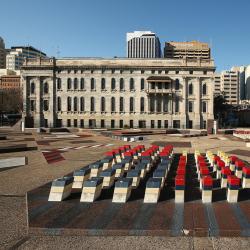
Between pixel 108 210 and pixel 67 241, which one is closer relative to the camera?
pixel 67 241

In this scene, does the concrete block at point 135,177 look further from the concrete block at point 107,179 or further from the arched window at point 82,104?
the arched window at point 82,104

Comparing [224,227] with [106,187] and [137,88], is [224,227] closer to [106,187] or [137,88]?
[106,187]

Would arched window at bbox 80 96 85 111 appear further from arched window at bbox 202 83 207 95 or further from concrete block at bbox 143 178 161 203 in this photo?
concrete block at bbox 143 178 161 203

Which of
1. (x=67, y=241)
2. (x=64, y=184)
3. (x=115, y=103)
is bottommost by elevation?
(x=67, y=241)

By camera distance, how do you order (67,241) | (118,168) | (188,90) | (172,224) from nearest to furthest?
(67,241) < (172,224) < (118,168) < (188,90)

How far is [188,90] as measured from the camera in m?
75.5

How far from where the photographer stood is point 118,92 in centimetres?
7606

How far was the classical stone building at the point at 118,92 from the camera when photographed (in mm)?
75000

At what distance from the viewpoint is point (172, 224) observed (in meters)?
9.95

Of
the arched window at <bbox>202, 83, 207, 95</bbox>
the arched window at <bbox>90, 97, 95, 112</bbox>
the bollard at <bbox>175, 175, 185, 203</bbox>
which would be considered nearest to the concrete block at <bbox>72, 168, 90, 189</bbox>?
the bollard at <bbox>175, 175, 185, 203</bbox>

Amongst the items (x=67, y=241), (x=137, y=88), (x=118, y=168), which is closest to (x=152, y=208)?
(x=67, y=241)

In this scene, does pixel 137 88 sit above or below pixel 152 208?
above

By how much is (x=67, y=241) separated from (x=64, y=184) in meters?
4.08

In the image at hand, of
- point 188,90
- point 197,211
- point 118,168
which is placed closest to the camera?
point 197,211
